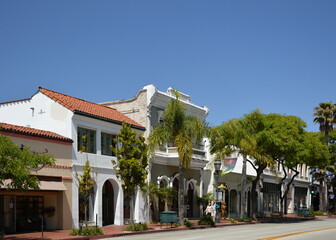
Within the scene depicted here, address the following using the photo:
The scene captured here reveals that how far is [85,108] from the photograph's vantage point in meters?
29.9

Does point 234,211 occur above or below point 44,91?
below

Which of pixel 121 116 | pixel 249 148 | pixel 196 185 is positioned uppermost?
pixel 121 116

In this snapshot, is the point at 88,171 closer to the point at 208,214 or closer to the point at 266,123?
the point at 208,214

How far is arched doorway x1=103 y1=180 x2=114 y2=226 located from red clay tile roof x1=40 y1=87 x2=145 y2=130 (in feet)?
14.1

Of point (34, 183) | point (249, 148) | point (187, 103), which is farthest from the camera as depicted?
point (187, 103)

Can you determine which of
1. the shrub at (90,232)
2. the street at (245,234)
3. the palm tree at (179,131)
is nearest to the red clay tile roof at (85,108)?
the palm tree at (179,131)

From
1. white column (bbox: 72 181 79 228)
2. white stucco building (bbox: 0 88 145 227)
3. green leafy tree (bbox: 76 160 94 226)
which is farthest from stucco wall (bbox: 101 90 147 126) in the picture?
white column (bbox: 72 181 79 228)

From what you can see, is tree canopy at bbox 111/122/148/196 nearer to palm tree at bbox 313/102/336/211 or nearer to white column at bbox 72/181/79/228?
white column at bbox 72/181/79/228

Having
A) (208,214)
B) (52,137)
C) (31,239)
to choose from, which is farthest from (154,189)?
(31,239)

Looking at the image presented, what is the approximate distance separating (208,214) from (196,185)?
17.8 ft

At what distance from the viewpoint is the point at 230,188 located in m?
44.2

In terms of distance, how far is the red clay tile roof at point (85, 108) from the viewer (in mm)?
28047

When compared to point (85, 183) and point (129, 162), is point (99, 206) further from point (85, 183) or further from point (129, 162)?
point (129, 162)

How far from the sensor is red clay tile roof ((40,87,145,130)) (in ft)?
92.0
